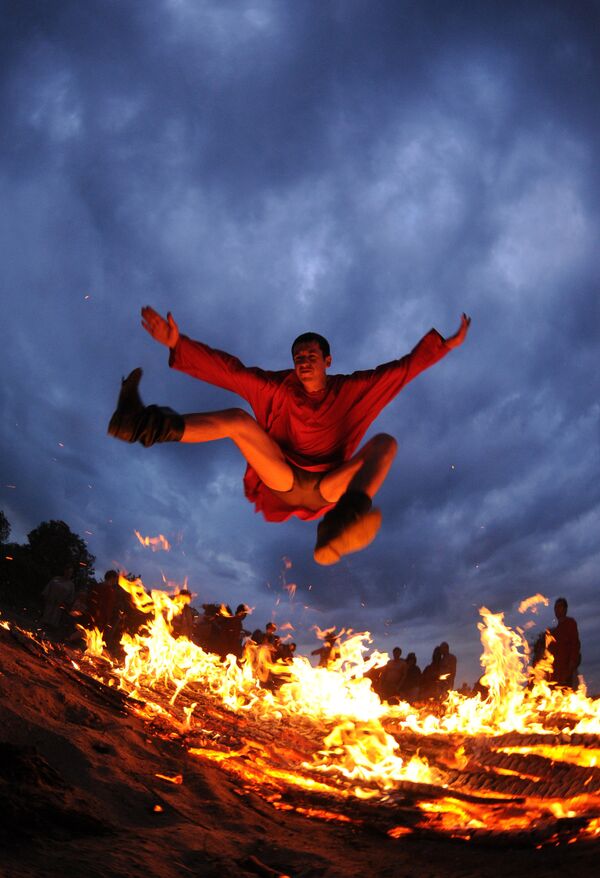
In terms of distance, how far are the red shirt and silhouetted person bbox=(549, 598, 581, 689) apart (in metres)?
6.38

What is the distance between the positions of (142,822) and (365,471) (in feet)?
8.80

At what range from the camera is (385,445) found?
3.83m

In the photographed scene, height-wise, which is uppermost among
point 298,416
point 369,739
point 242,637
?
point 242,637

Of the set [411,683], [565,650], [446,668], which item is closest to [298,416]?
[565,650]

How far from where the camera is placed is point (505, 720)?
26.6ft

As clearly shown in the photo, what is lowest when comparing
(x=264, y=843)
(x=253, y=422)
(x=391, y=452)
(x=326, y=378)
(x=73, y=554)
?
(x=264, y=843)

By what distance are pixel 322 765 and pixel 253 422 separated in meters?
4.66

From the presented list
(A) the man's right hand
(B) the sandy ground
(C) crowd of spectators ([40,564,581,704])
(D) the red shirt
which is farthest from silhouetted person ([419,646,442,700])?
(A) the man's right hand

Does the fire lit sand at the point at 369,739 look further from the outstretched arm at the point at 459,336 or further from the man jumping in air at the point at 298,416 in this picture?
the outstretched arm at the point at 459,336

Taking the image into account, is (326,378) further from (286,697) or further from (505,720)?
(286,697)

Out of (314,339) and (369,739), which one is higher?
(314,339)

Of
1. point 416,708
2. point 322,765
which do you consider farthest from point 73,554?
point 322,765

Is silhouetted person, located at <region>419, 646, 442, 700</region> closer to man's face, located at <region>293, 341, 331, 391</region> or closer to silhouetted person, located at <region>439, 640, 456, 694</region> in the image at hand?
silhouetted person, located at <region>439, 640, 456, 694</region>

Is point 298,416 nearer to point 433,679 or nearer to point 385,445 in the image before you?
point 385,445
